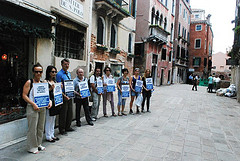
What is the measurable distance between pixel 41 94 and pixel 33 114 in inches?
14.7

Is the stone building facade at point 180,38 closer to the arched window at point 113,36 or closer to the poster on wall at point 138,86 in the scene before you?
the arched window at point 113,36

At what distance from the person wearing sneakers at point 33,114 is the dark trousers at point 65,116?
0.79 meters

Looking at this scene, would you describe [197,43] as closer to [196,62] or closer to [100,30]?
[196,62]

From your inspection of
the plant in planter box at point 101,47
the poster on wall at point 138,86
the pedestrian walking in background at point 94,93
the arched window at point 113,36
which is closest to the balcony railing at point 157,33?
the arched window at point 113,36

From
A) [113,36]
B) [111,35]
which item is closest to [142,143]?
[111,35]

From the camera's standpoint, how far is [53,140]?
374cm

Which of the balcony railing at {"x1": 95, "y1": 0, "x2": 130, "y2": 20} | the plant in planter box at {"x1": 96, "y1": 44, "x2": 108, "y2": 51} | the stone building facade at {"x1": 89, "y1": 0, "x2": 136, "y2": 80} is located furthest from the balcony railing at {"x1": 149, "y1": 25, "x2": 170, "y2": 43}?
the plant in planter box at {"x1": 96, "y1": 44, "x2": 108, "y2": 51}

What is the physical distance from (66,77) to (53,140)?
4.72ft

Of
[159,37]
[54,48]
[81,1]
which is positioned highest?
[159,37]

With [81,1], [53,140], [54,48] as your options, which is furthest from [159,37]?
[53,140]

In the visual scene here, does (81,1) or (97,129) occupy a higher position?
(81,1)

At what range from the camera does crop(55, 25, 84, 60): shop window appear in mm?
6676

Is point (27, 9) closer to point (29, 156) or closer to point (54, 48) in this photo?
point (54, 48)

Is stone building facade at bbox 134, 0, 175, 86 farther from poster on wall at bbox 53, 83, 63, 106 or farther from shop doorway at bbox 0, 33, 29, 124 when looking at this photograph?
poster on wall at bbox 53, 83, 63, 106
